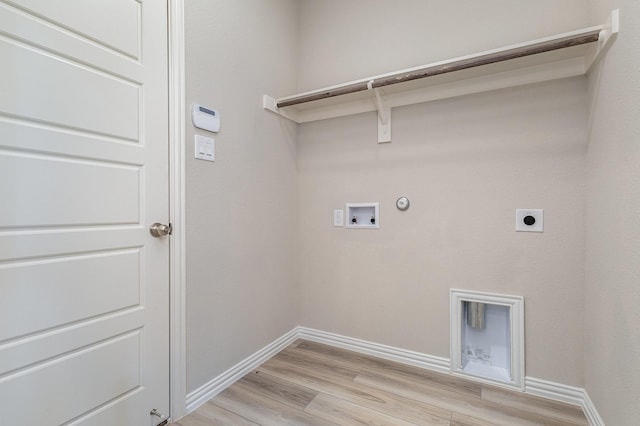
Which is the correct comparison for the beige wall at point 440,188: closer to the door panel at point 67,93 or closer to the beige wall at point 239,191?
the beige wall at point 239,191

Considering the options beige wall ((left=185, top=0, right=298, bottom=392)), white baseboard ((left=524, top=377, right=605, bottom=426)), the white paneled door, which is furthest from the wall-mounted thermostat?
white baseboard ((left=524, top=377, right=605, bottom=426))

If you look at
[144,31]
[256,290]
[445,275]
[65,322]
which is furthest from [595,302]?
[144,31]

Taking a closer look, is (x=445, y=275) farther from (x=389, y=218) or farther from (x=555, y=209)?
(x=555, y=209)

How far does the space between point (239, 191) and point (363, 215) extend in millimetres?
936

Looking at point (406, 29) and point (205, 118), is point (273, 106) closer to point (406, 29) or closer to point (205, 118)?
point (205, 118)

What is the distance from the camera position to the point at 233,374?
5.79 feet

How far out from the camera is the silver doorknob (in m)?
1.35

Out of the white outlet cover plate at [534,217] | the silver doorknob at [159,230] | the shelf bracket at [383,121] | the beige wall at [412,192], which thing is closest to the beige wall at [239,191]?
the beige wall at [412,192]

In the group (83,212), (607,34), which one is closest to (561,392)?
(607,34)

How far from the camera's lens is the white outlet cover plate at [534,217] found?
5.26ft

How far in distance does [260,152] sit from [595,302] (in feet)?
6.87

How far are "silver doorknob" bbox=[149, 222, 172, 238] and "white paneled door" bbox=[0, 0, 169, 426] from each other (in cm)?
2

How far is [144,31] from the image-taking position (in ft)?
4.33

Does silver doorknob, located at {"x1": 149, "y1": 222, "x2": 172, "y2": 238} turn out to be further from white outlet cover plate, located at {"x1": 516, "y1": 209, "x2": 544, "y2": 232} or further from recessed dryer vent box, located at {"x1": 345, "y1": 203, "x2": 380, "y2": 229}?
white outlet cover plate, located at {"x1": 516, "y1": 209, "x2": 544, "y2": 232}
